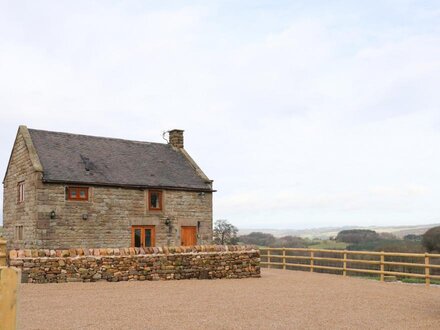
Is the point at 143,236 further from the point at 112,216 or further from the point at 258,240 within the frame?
the point at 258,240

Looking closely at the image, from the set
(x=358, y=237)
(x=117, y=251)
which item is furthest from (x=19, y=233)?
(x=358, y=237)

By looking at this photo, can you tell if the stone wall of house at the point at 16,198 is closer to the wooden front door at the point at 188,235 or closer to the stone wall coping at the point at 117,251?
the stone wall coping at the point at 117,251

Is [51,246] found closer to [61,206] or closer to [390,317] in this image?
[61,206]

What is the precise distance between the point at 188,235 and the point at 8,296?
75.5 feet

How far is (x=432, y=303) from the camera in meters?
13.0

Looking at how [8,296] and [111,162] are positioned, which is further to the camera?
[111,162]

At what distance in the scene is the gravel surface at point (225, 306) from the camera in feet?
32.0

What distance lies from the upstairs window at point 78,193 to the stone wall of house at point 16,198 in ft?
5.12

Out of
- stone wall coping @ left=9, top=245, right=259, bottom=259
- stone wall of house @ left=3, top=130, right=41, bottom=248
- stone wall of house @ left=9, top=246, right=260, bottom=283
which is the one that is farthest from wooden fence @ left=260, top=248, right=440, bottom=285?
stone wall of house @ left=3, top=130, right=41, bottom=248

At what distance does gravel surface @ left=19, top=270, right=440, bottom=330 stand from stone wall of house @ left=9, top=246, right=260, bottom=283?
24.7 inches

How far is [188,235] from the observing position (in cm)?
2689

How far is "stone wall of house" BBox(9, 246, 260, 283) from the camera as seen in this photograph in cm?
1532

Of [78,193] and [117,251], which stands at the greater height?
[78,193]

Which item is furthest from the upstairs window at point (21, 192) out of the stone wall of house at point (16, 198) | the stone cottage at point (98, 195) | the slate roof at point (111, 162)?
the slate roof at point (111, 162)
